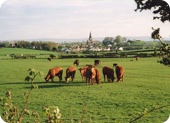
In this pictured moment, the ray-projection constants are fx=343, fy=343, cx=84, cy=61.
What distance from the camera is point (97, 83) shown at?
9359 mm

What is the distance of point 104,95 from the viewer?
24.8ft

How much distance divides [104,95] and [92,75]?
2.08m

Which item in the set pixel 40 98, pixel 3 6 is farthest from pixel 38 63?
pixel 3 6

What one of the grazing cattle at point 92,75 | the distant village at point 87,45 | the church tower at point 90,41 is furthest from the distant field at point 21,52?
the grazing cattle at point 92,75

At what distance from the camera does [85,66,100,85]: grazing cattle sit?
9.44m

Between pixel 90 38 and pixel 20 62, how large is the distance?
1.91 meters

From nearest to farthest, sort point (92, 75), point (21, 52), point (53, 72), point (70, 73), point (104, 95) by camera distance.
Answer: point (21, 52) < point (104, 95) < point (53, 72) < point (92, 75) < point (70, 73)

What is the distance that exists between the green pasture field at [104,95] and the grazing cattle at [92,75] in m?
0.74

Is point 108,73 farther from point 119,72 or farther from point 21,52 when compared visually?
point 21,52

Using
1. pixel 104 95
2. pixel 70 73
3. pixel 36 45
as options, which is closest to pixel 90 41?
pixel 36 45

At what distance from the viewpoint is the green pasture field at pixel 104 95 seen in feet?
19.9

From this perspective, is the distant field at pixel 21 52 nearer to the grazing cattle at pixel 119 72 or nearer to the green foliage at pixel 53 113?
the grazing cattle at pixel 119 72

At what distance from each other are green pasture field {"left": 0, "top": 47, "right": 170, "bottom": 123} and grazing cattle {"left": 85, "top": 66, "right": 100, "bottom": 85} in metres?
0.74

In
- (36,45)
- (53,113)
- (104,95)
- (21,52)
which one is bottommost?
(104,95)
